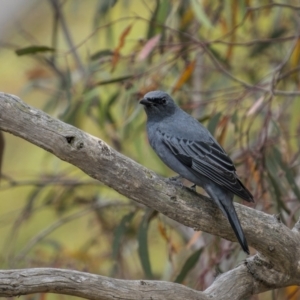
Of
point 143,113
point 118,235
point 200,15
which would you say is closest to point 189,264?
point 118,235

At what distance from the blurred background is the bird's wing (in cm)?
43

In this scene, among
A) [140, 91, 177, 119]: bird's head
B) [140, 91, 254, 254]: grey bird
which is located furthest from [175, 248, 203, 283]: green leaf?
[140, 91, 177, 119]: bird's head

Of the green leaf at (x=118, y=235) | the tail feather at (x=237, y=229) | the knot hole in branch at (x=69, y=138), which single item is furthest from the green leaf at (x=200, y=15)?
the knot hole in branch at (x=69, y=138)

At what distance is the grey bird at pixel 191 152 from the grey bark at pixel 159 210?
125 mm

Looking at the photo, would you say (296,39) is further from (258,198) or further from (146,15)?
(146,15)

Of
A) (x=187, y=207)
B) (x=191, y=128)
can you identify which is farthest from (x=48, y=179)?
(x=187, y=207)

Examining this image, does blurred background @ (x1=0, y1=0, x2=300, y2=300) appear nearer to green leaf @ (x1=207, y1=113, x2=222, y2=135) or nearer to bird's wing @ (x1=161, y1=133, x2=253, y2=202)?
green leaf @ (x1=207, y1=113, x2=222, y2=135)

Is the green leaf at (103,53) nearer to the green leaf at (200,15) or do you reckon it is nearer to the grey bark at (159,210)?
the green leaf at (200,15)

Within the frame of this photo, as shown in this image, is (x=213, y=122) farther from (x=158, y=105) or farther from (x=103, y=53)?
(x=103, y=53)

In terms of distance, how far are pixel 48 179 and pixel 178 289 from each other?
10.3ft

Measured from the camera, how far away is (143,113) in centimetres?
645

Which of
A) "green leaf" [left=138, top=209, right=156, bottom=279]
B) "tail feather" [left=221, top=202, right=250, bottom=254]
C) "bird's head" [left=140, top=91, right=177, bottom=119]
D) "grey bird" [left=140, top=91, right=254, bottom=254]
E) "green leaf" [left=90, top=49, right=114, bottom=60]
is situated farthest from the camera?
"green leaf" [left=90, top=49, right=114, bottom=60]

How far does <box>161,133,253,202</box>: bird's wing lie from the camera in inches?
148

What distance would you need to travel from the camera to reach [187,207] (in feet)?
11.3
